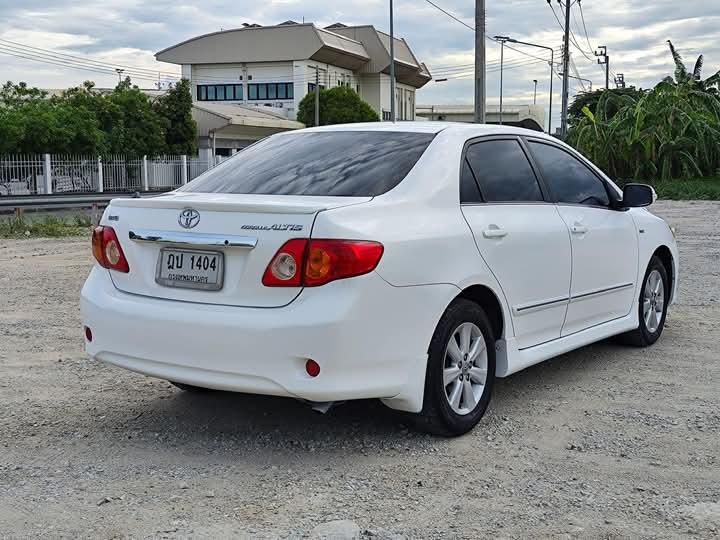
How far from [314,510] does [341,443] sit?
89 cm

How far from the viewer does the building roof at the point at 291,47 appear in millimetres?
70625

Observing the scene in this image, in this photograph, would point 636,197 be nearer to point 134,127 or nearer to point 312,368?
point 312,368

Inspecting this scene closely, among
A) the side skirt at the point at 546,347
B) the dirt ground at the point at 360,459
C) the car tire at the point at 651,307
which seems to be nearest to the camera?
the dirt ground at the point at 360,459

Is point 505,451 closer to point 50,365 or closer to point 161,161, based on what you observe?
point 50,365

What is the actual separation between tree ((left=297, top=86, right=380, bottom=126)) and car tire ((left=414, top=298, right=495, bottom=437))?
2344 inches

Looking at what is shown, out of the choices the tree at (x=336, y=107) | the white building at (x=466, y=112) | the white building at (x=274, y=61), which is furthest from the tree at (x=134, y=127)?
the white building at (x=466, y=112)

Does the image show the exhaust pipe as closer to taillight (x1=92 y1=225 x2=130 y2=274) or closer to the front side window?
taillight (x1=92 y1=225 x2=130 y2=274)

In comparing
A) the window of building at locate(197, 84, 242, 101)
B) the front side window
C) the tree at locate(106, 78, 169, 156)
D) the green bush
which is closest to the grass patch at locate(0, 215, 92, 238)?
the front side window

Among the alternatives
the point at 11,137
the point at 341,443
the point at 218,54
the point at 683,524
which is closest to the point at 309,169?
the point at 341,443

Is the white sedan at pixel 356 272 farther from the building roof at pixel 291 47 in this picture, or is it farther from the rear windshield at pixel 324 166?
the building roof at pixel 291 47

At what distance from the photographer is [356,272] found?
4.11 metres

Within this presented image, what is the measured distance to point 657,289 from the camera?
7.11m

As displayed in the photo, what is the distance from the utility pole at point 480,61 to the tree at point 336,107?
41475 mm

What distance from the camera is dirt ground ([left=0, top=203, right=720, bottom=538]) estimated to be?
3.67m
